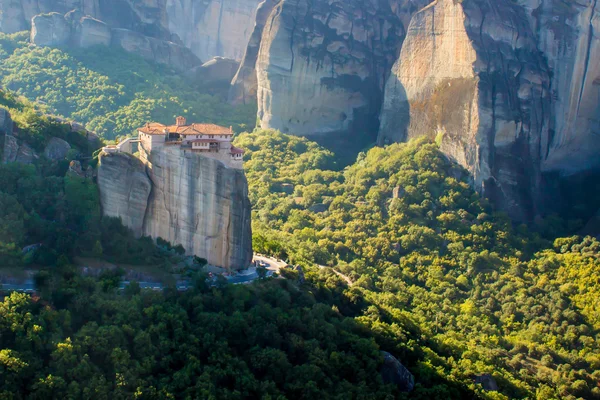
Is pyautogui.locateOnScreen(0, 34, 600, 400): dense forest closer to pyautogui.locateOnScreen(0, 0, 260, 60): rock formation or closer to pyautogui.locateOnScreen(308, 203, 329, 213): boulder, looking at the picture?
pyautogui.locateOnScreen(308, 203, 329, 213): boulder

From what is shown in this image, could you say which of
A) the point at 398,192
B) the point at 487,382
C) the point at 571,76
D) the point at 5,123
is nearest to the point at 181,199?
the point at 5,123

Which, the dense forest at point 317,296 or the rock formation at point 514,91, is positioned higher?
the rock formation at point 514,91

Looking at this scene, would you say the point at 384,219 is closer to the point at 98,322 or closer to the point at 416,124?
the point at 416,124

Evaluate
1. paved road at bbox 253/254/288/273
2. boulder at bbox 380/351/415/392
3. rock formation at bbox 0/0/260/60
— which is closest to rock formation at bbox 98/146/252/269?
paved road at bbox 253/254/288/273

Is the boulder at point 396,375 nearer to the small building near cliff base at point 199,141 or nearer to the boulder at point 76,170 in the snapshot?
the small building near cliff base at point 199,141

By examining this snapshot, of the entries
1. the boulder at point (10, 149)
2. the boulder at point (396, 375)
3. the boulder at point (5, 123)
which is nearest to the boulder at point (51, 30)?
the boulder at point (5, 123)

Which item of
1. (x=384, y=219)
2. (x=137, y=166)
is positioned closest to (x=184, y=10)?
(x=384, y=219)

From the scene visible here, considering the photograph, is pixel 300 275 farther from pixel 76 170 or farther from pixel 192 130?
pixel 76 170
